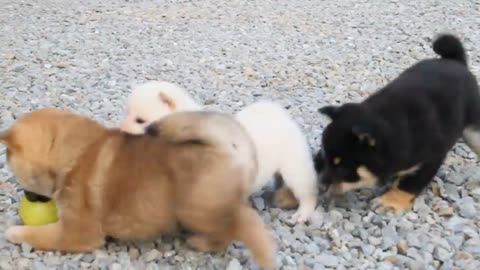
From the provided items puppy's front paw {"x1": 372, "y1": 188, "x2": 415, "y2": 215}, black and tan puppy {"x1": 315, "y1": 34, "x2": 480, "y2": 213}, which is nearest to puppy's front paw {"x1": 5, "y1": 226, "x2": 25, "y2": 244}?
black and tan puppy {"x1": 315, "y1": 34, "x2": 480, "y2": 213}

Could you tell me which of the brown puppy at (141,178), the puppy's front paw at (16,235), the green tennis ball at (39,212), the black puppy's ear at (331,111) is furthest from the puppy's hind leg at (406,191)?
the puppy's front paw at (16,235)

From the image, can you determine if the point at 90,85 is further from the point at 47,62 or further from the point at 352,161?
the point at 352,161

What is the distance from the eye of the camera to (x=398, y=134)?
261cm

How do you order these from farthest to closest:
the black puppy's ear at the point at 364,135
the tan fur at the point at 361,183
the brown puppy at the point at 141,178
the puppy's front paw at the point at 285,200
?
the puppy's front paw at the point at 285,200, the tan fur at the point at 361,183, the black puppy's ear at the point at 364,135, the brown puppy at the point at 141,178

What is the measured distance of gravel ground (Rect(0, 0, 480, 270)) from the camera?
2.46 meters

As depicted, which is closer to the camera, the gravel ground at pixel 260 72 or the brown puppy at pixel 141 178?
the brown puppy at pixel 141 178

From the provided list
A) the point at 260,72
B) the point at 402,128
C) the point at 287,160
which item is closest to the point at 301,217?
the point at 287,160

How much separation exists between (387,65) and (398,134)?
2.06 meters

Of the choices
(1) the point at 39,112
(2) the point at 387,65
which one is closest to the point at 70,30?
(2) the point at 387,65

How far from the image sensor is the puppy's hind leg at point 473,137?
3.00 metres

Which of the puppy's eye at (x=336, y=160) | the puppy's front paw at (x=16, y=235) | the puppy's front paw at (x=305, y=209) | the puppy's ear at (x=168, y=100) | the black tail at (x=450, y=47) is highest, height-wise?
the black tail at (x=450, y=47)

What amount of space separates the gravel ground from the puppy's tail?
0.46ft

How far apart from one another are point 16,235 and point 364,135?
1319mm

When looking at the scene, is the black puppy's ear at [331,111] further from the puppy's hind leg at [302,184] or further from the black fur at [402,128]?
the puppy's hind leg at [302,184]
